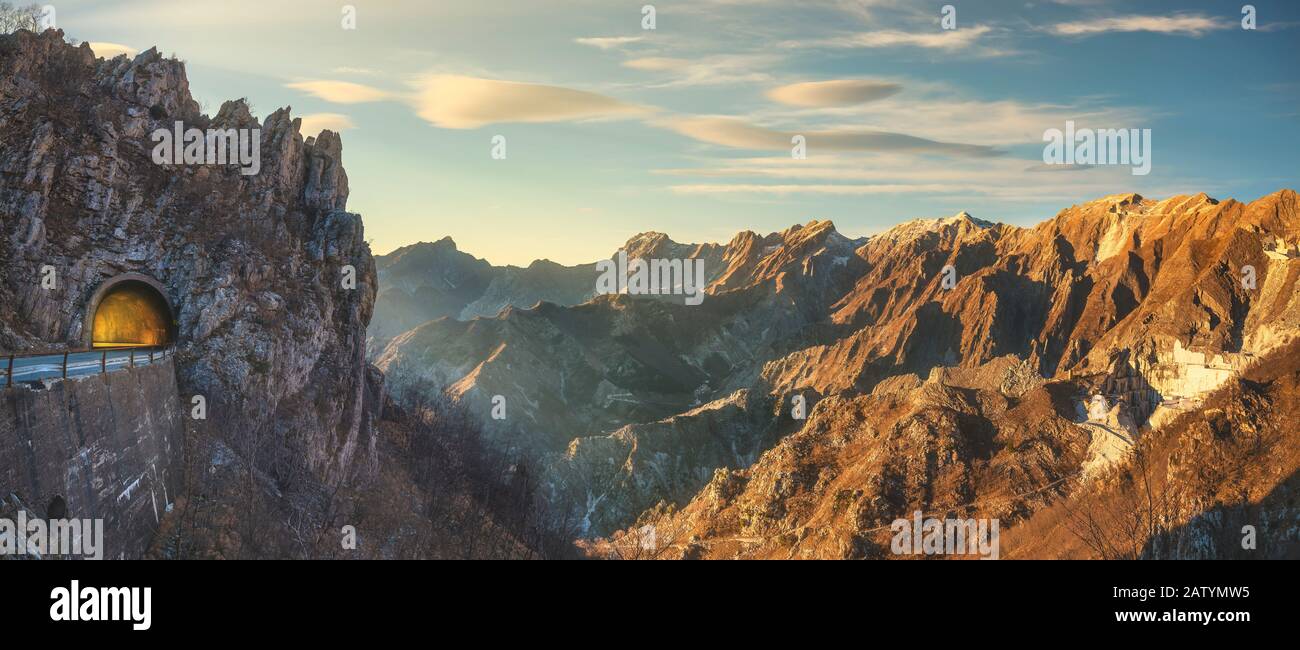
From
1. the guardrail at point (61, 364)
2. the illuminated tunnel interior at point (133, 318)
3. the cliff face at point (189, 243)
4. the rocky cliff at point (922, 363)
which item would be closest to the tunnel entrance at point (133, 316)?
the illuminated tunnel interior at point (133, 318)

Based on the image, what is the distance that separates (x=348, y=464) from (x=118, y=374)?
20.9 m

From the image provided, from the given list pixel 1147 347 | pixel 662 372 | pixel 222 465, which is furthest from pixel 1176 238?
pixel 222 465

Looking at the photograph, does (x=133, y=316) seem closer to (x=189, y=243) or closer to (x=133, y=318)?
(x=133, y=318)

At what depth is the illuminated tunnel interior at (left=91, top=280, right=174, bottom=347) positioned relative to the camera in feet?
129

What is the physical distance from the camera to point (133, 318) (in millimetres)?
40844

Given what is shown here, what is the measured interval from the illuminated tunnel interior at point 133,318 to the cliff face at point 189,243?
859 mm

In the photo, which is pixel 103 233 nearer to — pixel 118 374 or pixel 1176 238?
pixel 118 374

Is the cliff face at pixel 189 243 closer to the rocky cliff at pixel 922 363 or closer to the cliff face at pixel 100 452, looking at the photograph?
the cliff face at pixel 100 452

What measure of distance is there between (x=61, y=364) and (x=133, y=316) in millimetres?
17702

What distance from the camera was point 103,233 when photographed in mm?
38500

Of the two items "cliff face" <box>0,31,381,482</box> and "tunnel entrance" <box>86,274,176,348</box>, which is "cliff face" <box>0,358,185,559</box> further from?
"tunnel entrance" <box>86,274,176,348</box>

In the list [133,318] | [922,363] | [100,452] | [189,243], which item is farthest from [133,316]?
[922,363]

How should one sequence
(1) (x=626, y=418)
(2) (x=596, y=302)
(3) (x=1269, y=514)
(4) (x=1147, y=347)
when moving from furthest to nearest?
1. (2) (x=596, y=302)
2. (1) (x=626, y=418)
3. (4) (x=1147, y=347)
4. (3) (x=1269, y=514)
